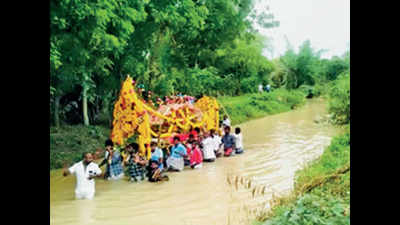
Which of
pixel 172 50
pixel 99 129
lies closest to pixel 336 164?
pixel 99 129

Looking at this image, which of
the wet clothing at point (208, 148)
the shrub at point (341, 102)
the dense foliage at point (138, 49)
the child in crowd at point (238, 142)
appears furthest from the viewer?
the child in crowd at point (238, 142)

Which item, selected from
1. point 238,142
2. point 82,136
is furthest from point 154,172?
point 82,136

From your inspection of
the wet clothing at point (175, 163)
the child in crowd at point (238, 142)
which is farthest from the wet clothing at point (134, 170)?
the child in crowd at point (238, 142)

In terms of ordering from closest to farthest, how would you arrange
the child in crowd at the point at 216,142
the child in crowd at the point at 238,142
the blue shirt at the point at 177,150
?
1. the blue shirt at the point at 177,150
2. the child in crowd at the point at 216,142
3. the child in crowd at the point at 238,142

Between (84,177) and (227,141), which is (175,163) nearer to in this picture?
(227,141)

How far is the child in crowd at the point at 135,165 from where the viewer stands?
892 cm

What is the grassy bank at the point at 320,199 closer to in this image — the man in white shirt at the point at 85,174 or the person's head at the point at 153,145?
the man in white shirt at the point at 85,174
